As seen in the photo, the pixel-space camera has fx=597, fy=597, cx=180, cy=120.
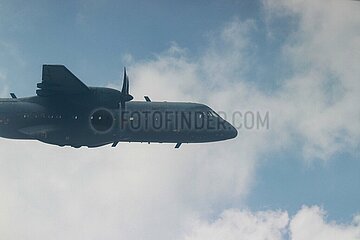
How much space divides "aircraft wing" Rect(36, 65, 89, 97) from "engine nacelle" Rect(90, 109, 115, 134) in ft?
1.18

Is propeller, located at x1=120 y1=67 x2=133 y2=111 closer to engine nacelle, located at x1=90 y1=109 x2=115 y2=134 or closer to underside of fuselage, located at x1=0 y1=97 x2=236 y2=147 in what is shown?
underside of fuselage, located at x1=0 y1=97 x2=236 y2=147

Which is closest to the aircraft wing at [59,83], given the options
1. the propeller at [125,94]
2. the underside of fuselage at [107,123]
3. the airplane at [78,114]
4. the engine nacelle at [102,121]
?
the airplane at [78,114]

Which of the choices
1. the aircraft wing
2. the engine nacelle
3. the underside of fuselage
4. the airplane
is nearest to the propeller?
the airplane

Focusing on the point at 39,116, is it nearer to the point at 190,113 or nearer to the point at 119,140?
the point at 119,140

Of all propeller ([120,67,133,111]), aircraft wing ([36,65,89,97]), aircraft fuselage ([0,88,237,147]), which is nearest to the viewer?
aircraft wing ([36,65,89,97])

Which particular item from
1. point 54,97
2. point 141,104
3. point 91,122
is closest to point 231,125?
point 141,104

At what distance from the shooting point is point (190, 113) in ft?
27.4

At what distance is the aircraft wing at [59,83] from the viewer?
749 centimetres

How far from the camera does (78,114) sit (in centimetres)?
798

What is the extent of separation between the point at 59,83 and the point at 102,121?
0.76m

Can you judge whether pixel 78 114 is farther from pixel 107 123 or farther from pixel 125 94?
pixel 125 94

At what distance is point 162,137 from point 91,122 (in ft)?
3.36

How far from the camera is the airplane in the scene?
7.84 m

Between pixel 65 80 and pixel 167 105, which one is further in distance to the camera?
pixel 167 105
